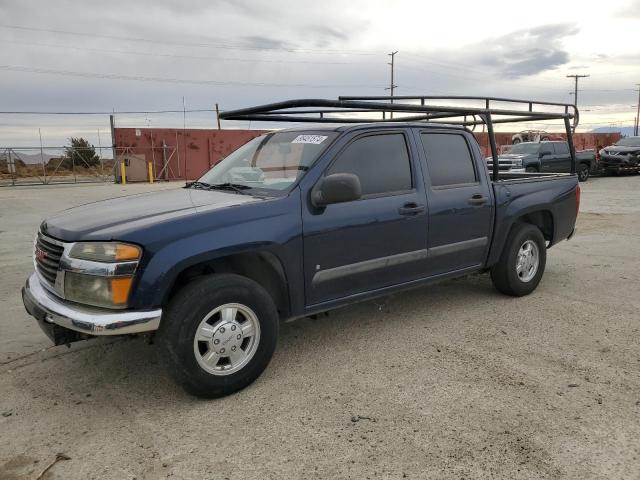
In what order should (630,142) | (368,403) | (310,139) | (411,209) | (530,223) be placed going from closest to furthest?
(368,403) → (310,139) → (411,209) → (530,223) → (630,142)

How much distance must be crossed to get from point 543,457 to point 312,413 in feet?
4.18

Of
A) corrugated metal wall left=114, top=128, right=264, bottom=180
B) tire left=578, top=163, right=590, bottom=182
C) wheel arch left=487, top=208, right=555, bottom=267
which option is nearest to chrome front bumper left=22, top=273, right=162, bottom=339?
wheel arch left=487, top=208, right=555, bottom=267

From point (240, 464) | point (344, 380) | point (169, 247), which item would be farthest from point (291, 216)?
point (240, 464)

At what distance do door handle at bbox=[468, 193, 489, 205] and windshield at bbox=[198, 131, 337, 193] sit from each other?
153cm

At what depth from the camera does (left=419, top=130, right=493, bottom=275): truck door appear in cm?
450

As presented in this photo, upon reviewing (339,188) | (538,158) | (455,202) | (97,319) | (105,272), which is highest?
(538,158)

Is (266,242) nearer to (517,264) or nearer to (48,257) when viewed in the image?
(48,257)

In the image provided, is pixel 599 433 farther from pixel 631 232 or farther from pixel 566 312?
pixel 631 232

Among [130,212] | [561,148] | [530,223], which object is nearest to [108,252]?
[130,212]

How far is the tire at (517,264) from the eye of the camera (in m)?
5.25

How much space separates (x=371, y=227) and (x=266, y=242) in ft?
3.02

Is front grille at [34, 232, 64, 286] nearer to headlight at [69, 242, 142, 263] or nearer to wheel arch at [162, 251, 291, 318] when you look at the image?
headlight at [69, 242, 142, 263]

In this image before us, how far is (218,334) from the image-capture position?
328 centimetres

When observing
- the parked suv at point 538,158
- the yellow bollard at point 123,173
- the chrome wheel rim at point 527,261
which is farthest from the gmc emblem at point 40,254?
the yellow bollard at point 123,173
